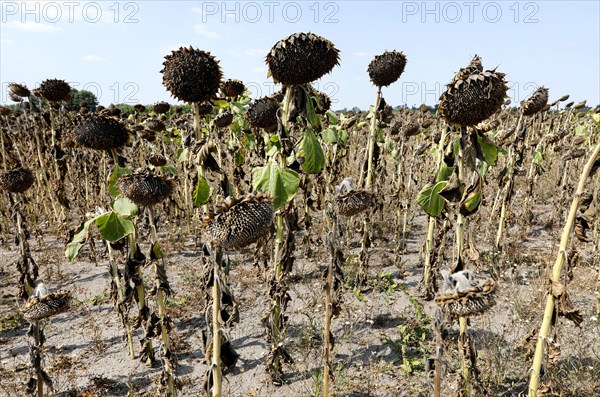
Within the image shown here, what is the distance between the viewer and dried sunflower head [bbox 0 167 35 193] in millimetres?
4121

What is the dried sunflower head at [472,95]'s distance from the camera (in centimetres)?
204

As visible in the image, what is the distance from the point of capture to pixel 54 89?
5.77 meters

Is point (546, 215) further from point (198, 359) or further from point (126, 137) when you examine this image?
point (126, 137)

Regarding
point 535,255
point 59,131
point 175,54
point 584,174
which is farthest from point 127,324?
point 535,255

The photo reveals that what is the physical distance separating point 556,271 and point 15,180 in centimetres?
469

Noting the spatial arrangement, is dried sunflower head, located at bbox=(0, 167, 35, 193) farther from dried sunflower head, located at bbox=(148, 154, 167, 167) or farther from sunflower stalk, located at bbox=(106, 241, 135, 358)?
dried sunflower head, located at bbox=(148, 154, 167, 167)

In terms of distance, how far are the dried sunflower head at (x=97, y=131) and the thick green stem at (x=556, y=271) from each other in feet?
9.45

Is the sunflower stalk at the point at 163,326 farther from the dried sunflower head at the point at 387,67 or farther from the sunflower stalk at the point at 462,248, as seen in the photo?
the dried sunflower head at the point at 387,67

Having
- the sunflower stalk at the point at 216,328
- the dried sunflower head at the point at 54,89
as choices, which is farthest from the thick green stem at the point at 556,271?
the dried sunflower head at the point at 54,89

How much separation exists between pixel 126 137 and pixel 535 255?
618cm

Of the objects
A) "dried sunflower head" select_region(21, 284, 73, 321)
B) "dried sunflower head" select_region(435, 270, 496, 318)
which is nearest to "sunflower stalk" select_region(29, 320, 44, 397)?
"dried sunflower head" select_region(21, 284, 73, 321)

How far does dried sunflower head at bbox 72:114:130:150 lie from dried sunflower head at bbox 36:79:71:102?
3.43 meters

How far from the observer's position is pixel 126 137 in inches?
121

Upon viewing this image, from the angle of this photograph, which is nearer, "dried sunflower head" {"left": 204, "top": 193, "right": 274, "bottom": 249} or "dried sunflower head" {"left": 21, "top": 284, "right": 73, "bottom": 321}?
"dried sunflower head" {"left": 204, "top": 193, "right": 274, "bottom": 249}
